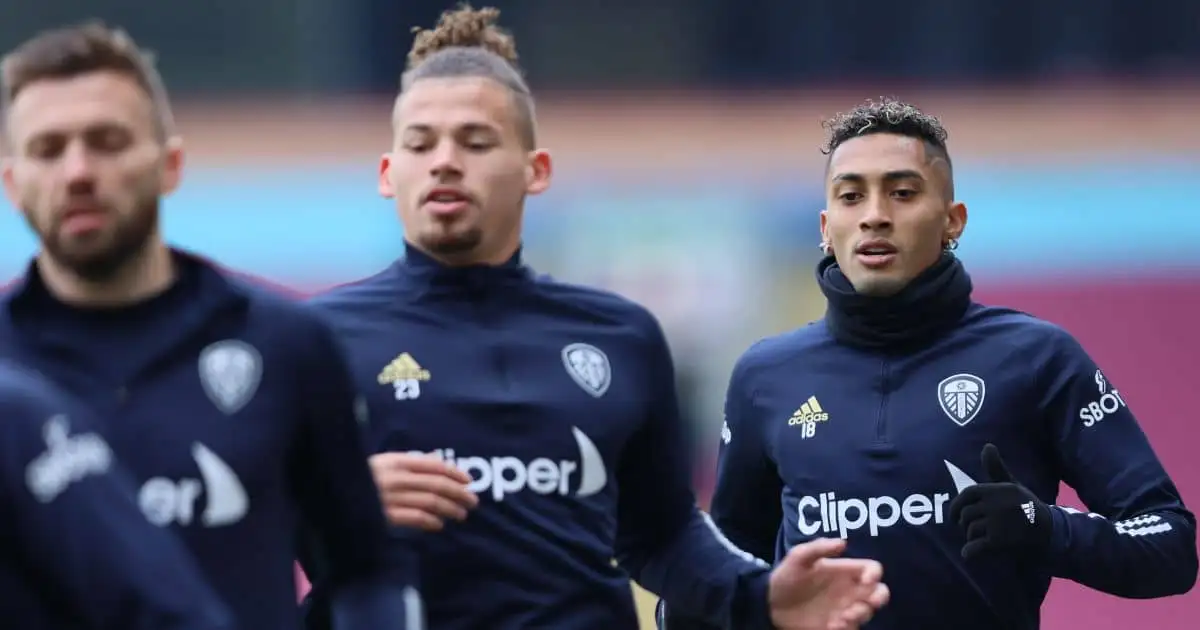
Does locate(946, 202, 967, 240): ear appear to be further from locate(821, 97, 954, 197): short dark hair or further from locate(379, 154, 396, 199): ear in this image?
locate(379, 154, 396, 199): ear

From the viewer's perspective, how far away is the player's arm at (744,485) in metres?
4.94

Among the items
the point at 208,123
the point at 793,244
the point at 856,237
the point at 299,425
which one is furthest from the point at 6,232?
the point at 299,425

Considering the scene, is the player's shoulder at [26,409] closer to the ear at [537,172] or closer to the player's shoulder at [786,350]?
the ear at [537,172]

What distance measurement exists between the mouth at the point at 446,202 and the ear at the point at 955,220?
1151 mm

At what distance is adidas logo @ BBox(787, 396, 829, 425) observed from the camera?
189 inches

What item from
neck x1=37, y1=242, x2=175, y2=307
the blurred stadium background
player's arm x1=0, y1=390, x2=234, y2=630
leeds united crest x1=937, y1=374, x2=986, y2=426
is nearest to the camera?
player's arm x1=0, y1=390, x2=234, y2=630

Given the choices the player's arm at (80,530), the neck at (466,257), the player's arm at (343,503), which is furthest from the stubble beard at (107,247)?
the neck at (466,257)

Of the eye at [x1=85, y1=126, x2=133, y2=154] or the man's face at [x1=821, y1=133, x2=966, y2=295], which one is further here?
the man's face at [x1=821, y1=133, x2=966, y2=295]

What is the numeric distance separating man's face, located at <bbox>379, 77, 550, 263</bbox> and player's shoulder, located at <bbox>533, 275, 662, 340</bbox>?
14 centimetres

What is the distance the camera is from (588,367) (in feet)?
14.7

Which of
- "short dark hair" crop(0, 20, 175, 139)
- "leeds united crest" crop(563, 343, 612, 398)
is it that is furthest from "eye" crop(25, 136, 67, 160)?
"leeds united crest" crop(563, 343, 612, 398)

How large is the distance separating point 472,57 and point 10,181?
53.0 inches

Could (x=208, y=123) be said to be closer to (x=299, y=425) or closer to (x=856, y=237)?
(x=856, y=237)

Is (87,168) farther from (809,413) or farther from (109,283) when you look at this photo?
(809,413)
